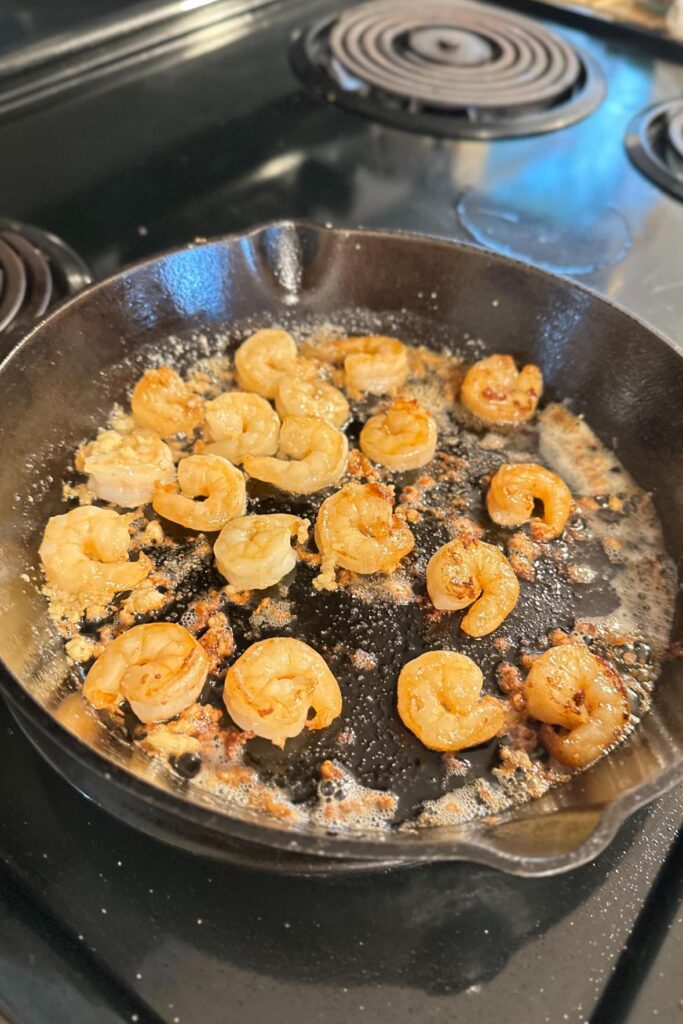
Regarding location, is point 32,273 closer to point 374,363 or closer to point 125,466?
point 125,466

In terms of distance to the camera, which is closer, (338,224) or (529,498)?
(529,498)

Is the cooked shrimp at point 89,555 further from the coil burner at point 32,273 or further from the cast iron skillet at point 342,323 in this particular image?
the coil burner at point 32,273

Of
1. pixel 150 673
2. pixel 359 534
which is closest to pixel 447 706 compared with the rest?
pixel 359 534

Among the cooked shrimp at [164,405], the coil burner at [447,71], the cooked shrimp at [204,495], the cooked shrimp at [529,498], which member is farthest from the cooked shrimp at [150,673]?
the coil burner at [447,71]

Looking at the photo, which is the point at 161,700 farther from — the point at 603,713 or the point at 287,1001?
the point at 603,713

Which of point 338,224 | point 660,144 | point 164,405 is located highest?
point 660,144

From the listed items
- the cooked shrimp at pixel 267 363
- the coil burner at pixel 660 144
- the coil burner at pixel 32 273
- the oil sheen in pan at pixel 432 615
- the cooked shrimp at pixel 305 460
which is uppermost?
the coil burner at pixel 660 144

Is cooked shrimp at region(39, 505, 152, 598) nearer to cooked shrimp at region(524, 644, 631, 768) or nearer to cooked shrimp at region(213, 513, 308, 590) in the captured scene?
cooked shrimp at region(213, 513, 308, 590)
